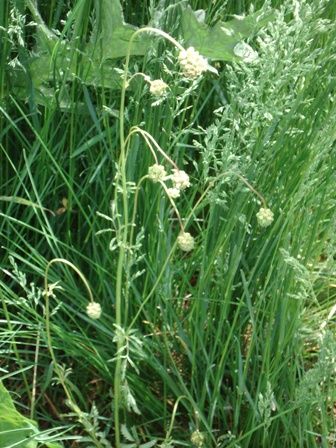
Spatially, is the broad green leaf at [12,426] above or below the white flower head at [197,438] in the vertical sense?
above

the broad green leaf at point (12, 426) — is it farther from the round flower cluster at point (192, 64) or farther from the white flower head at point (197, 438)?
the round flower cluster at point (192, 64)

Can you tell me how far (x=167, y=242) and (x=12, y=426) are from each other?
1.47ft

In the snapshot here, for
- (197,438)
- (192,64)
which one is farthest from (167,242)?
(192,64)

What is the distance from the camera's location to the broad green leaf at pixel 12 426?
1407 mm

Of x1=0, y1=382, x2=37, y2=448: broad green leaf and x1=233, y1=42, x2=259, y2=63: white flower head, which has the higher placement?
x1=233, y1=42, x2=259, y2=63: white flower head

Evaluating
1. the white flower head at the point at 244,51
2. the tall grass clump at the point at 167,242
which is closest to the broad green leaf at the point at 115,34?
the tall grass clump at the point at 167,242

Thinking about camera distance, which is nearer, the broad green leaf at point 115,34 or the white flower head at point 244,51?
the white flower head at point 244,51

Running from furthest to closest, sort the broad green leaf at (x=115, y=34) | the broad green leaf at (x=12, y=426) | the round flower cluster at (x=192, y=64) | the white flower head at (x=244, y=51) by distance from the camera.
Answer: the broad green leaf at (x=115, y=34), the white flower head at (x=244, y=51), the broad green leaf at (x=12, y=426), the round flower cluster at (x=192, y=64)

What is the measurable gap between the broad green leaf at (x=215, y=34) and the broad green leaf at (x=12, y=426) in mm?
791

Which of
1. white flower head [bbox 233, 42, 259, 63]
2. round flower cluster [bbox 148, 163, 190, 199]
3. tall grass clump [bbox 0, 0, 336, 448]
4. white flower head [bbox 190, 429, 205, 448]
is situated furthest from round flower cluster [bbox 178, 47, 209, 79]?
white flower head [bbox 190, 429, 205, 448]

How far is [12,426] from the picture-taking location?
143cm

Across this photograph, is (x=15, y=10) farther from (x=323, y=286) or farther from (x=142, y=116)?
(x=323, y=286)

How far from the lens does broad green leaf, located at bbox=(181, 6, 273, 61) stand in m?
1.67

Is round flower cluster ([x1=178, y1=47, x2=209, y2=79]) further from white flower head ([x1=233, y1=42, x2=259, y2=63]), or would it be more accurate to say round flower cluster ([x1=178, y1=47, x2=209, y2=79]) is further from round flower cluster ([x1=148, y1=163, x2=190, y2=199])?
white flower head ([x1=233, y1=42, x2=259, y2=63])
